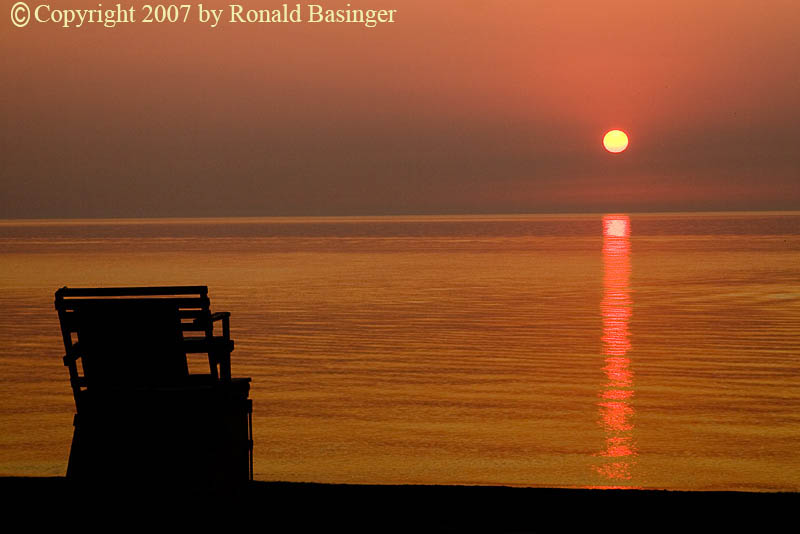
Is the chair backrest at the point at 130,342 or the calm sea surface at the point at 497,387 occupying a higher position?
the chair backrest at the point at 130,342

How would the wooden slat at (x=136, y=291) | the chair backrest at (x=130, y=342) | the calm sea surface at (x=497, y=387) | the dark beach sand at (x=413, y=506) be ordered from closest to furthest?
1. the dark beach sand at (x=413, y=506)
2. the chair backrest at (x=130, y=342)
3. the wooden slat at (x=136, y=291)
4. the calm sea surface at (x=497, y=387)

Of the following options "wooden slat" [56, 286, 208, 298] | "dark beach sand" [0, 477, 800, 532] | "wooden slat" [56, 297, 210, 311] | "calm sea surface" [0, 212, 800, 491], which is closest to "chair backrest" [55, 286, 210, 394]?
"wooden slat" [56, 297, 210, 311]

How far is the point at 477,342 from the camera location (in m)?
15.4

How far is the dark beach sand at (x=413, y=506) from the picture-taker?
4617mm

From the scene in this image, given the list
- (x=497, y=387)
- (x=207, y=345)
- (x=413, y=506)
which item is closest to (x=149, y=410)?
(x=207, y=345)

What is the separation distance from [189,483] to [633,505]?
195cm

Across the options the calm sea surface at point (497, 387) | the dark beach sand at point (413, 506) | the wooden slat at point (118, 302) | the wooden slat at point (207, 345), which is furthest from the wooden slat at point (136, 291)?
the calm sea surface at point (497, 387)

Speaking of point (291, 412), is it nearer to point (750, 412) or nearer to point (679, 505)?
point (750, 412)

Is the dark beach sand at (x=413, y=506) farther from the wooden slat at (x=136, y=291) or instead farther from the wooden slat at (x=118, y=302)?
the wooden slat at (x=136, y=291)

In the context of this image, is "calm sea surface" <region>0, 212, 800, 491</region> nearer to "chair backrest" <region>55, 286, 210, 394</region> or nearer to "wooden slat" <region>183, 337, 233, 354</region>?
"wooden slat" <region>183, 337, 233, 354</region>

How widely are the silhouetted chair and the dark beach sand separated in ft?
0.28

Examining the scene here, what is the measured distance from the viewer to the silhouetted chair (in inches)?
183

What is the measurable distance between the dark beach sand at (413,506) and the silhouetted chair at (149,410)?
9 centimetres

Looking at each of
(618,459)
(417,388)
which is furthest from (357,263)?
(618,459)
